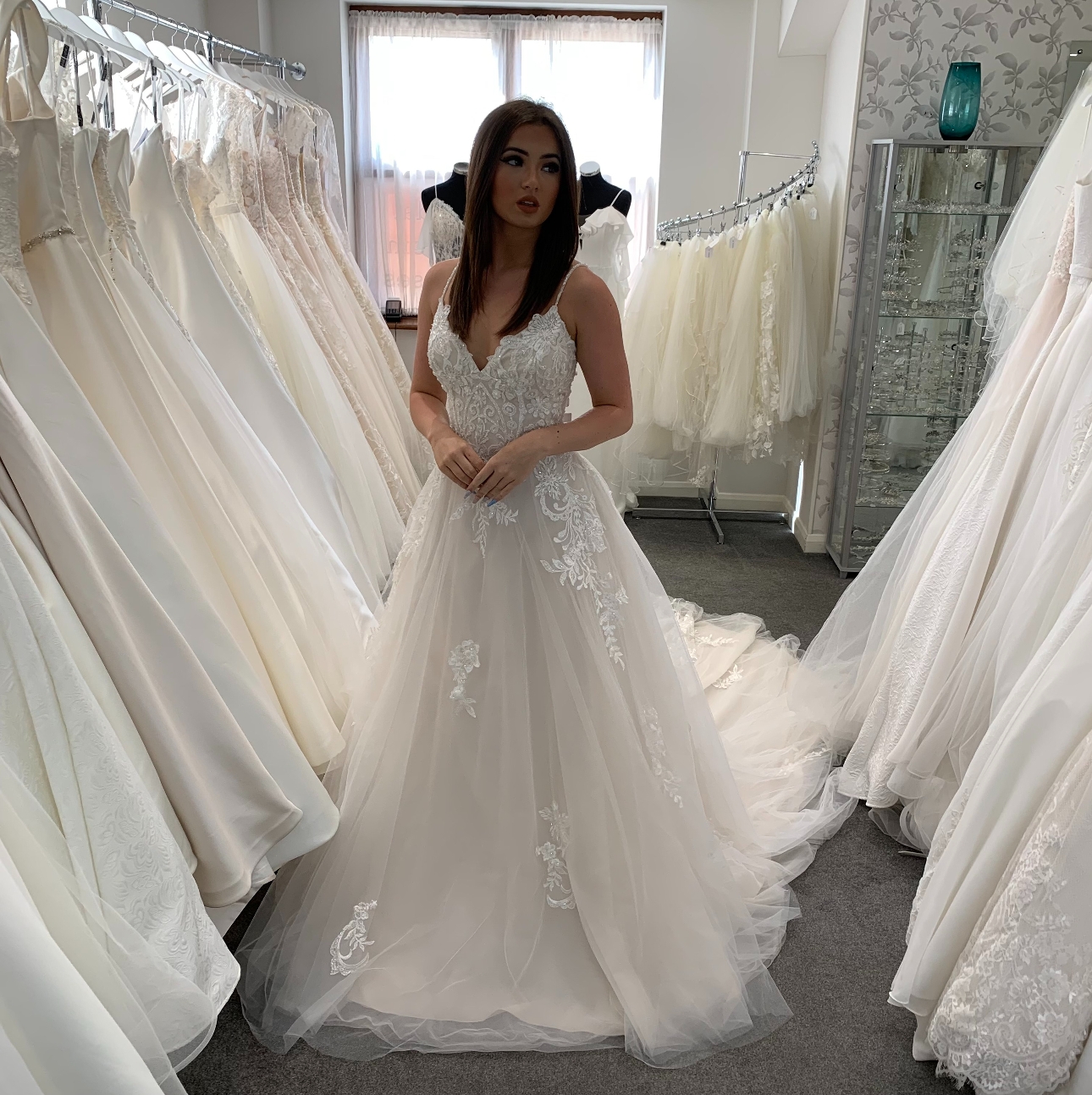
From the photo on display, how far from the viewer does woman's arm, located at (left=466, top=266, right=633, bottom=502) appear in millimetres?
1774

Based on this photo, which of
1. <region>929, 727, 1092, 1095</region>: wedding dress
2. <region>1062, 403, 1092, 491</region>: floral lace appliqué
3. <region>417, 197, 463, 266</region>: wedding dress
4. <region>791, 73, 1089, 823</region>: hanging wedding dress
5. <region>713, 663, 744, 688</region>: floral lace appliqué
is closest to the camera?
<region>929, 727, 1092, 1095</region>: wedding dress

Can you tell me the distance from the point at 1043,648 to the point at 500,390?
1080 millimetres

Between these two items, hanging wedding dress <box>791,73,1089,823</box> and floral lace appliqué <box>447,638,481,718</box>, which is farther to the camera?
hanging wedding dress <box>791,73,1089,823</box>

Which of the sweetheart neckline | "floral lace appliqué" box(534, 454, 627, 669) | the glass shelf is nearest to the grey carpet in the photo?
"floral lace appliqué" box(534, 454, 627, 669)

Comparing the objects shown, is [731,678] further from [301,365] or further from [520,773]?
[301,365]

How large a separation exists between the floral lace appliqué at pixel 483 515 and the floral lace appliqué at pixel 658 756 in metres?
0.46

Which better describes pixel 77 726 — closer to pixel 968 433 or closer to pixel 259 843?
pixel 259 843

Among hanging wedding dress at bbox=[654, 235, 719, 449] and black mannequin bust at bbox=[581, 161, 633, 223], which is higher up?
black mannequin bust at bbox=[581, 161, 633, 223]

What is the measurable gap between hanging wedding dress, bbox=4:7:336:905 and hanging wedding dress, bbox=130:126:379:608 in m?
0.54

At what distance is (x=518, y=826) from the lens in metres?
1.82

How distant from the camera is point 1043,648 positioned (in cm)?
168

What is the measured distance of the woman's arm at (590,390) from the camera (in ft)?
5.82

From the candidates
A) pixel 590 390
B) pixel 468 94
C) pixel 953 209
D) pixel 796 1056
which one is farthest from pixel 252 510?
pixel 468 94

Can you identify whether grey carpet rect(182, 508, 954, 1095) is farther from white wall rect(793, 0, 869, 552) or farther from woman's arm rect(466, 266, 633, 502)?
white wall rect(793, 0, 869, 552)
